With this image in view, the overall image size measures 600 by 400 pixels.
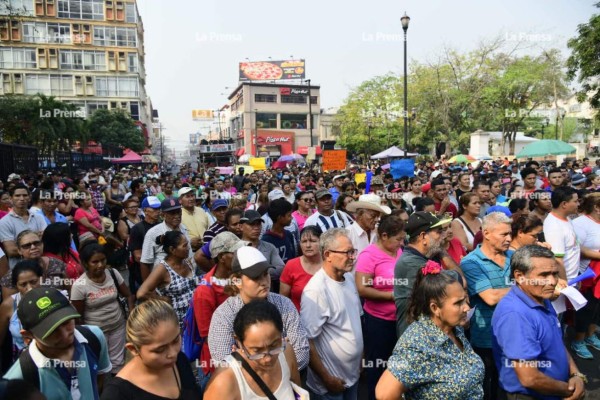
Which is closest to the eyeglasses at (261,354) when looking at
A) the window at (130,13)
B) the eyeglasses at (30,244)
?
the eyeglasses at (30,244)

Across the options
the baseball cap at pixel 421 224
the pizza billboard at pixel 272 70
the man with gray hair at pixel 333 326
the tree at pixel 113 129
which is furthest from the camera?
the pizza billboard at pixel 272 70

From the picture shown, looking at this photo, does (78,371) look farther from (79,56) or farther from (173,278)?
(79,56)

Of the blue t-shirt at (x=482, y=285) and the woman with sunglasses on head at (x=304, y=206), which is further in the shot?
the woman with sunglasses on head at (x=304, y=206)

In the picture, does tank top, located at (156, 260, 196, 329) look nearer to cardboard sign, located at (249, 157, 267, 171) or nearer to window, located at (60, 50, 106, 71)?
cardboard sign, located at (249, 157, 267, 171)

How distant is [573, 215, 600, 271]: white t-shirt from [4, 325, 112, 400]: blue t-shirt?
5.16 metres

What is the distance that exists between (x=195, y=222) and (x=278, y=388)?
15.1ft

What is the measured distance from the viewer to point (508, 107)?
115 feet

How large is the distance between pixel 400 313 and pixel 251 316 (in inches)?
64.5

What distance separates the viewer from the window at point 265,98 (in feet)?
203

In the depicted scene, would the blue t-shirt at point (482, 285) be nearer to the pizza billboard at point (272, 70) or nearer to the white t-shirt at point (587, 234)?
the white t-shirt at point (587, 234)

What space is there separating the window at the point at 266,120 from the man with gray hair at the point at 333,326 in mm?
59298

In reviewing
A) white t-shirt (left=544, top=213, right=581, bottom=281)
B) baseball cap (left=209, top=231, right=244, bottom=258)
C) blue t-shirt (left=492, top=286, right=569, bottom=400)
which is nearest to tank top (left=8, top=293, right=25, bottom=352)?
baseball cap (left=209, top=231, right=244, bottom=258)

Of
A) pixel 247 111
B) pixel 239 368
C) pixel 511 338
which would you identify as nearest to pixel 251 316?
pixel 239 368

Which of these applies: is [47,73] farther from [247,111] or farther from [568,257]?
[568,257]
